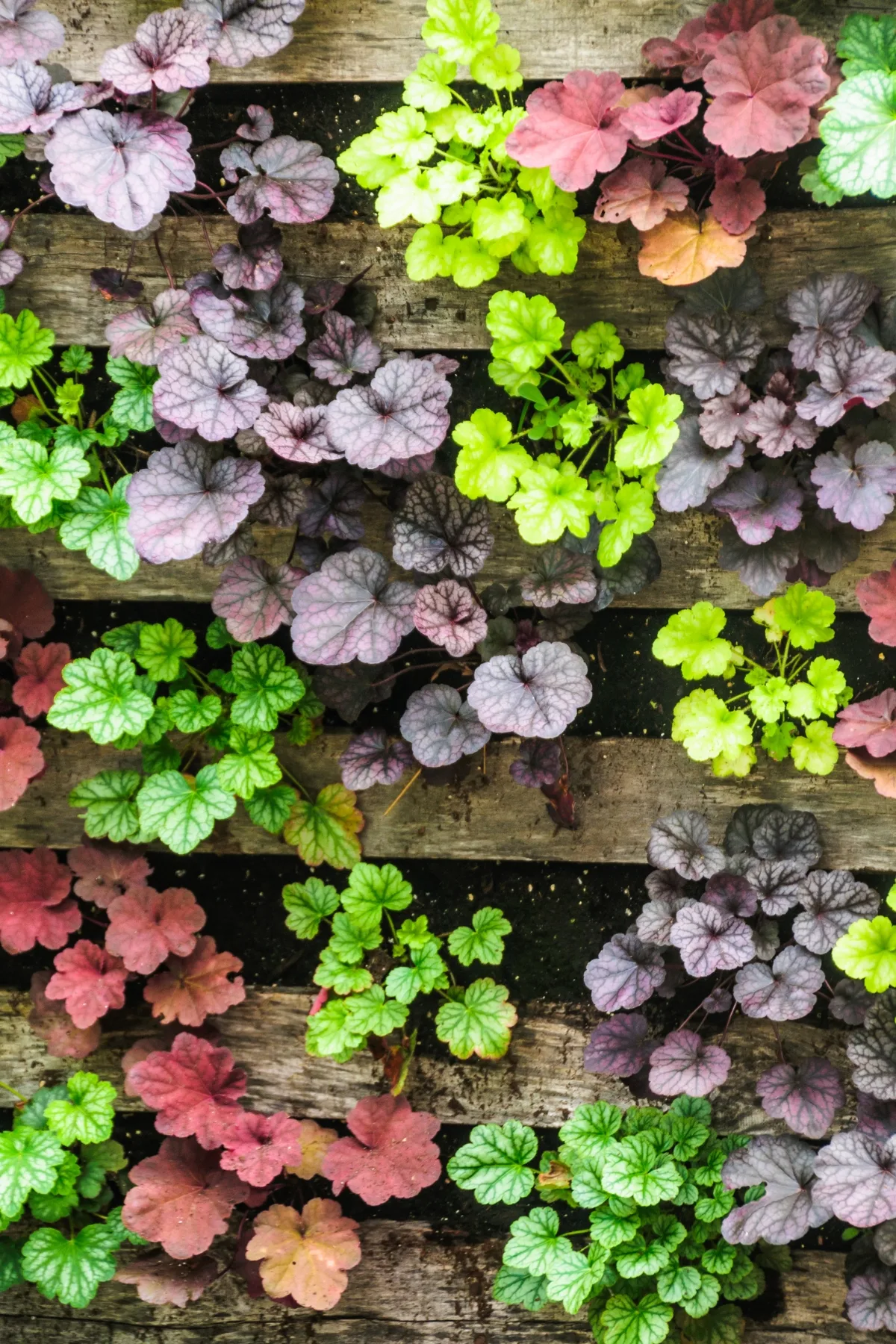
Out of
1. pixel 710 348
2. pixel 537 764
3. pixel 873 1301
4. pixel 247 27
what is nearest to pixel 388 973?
pixel 537 764

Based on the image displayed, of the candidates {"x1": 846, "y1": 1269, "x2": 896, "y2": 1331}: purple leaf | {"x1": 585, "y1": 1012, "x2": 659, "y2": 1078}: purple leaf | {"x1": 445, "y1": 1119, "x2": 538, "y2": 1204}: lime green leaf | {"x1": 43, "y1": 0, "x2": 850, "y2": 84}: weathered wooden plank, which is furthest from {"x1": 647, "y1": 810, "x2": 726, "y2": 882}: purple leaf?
{"x1": 43, "y1": 0, "x2": 850, "y2": 84}: weathered wooden plank

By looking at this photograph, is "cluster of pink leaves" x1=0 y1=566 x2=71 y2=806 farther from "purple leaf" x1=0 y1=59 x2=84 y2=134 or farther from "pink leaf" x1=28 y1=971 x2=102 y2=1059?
"purple leaf" x1=0 y1=59 x2=84 y2=134

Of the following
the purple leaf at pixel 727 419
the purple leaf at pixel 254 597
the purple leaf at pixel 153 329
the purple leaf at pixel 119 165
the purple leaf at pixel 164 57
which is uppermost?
the purple leaf at pixel 164 57

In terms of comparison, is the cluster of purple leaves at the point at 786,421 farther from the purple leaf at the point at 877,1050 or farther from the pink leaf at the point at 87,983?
the pink leaf at the point at 87,983

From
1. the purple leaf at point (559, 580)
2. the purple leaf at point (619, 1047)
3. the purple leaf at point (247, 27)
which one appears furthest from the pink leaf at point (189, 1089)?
the purple leaf at point (247, 27)

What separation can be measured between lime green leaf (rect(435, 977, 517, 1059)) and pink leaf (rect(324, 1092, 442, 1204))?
5.9 inches

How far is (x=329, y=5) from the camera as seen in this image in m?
1.73

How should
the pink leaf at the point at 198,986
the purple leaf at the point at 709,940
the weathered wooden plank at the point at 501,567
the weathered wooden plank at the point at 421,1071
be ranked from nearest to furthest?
the purple leaf at the point at 709,940
the weathered wooden plank at the point at 501,567
the pink leaf at the point at 198,986
the weathered wooden plank at the point at 421,1071

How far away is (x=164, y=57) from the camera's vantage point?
159 centimetres

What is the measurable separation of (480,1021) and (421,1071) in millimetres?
261

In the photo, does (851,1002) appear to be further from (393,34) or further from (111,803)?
(393,34)

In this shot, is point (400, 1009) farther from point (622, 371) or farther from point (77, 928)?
point (622, 371)

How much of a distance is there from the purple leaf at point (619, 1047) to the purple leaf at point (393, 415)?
1048mm

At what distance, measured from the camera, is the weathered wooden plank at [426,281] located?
175 centimetres
